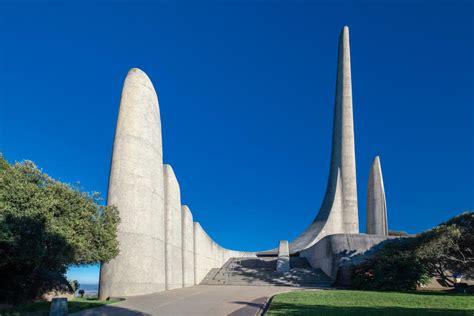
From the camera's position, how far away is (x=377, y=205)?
31.1m

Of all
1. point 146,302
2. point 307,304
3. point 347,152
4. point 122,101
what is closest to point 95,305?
point 146,302

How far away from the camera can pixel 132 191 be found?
46.3 feet

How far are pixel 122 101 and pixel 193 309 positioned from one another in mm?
8621

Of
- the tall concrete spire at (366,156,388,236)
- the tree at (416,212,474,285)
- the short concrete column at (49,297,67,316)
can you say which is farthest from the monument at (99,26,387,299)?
the tall concrete spire at (366,156,388,236)

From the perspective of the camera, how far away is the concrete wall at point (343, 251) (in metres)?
19.7

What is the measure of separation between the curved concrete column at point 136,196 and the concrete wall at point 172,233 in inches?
30.8

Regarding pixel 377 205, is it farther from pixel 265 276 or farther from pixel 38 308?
pixel 38 308

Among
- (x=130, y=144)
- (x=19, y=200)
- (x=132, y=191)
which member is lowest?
(x=19, y=200)

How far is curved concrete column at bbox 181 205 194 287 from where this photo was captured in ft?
63.8

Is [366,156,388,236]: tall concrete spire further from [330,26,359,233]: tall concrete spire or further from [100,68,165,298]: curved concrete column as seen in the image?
[100,68,165,298]: curved concrete column

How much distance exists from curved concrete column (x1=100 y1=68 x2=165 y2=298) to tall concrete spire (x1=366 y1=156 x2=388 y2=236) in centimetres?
2030

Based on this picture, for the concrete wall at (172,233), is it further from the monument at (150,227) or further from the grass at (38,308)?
the grass at (38,308)

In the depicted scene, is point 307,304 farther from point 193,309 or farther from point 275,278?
point 275,278

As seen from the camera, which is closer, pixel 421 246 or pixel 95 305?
pixel 95 305
